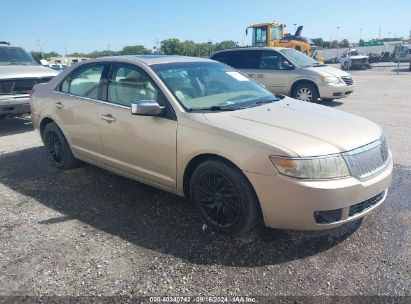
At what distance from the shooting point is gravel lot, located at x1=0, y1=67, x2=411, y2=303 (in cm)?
277

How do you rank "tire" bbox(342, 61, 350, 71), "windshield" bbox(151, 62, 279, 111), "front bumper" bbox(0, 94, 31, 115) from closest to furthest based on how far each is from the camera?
"windshield" bbox(151, 62, 279, 111)
"front bumper" bbox(0, 94, 31, 115)
"tire" bbox(342, 61, 350, 71)

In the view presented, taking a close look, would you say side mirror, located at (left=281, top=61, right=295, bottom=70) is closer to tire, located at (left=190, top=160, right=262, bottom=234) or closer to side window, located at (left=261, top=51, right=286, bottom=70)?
side window, located at (left=261, top=51, right=286, bottom=70)

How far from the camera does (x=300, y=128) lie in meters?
3.27

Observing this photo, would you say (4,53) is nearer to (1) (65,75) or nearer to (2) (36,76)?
(2) (36,76)

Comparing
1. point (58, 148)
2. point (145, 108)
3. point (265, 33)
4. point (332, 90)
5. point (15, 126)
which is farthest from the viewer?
point (265, 33)

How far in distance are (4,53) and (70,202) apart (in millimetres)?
6868

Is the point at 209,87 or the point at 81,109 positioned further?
the point at 81,109

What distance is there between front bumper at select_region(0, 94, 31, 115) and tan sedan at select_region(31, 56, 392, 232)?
355 centimetres

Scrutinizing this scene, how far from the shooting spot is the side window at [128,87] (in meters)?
3.94

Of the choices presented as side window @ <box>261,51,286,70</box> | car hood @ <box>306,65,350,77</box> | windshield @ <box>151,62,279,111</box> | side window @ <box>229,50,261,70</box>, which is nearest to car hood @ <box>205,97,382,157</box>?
windshield @ <box>151,62,279,111</box>

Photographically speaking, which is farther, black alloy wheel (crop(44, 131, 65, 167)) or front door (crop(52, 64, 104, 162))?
black alloy wheel (crop(44, 131, 65, 167))

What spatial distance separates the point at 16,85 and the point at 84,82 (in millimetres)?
4268

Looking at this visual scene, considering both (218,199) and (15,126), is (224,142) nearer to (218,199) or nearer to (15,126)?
(218,199)

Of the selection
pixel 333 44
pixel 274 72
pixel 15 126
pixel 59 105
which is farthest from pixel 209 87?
pixel 333 44
